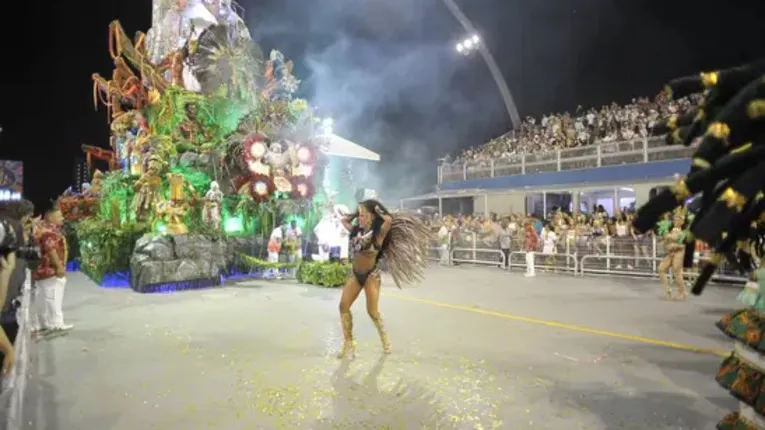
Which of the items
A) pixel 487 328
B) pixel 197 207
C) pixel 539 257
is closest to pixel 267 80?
pixel 197 207

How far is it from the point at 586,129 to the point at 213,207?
50.8 feet

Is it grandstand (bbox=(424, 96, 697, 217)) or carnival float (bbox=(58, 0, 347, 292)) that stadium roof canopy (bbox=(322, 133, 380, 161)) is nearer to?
carnival float (bbox=(58, 0, 347, 292))

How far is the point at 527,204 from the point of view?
23.7m

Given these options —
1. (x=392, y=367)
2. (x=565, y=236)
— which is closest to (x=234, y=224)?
(x=565, y=236)

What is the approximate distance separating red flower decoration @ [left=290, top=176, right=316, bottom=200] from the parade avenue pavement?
20.7 feet

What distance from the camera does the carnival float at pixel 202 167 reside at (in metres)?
13.6

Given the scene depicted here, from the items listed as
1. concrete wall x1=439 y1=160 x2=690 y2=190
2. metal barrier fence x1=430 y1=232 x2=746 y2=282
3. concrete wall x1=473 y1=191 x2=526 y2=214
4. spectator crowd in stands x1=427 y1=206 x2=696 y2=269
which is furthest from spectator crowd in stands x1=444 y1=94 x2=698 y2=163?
metal barrier fence x1=430 y1=232 x2=746 y2=282

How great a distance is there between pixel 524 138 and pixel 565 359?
20315mm

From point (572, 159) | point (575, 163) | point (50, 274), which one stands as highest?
point (572, 159)

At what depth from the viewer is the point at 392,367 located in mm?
6117

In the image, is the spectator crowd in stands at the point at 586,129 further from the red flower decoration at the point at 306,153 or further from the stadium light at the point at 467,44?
the red flower decoration at the point at 306,153

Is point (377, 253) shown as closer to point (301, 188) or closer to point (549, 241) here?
point (301, 188)

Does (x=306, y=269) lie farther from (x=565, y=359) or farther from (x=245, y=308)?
(x=565, y=359)

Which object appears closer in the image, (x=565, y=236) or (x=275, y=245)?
(x=275, y=245)
